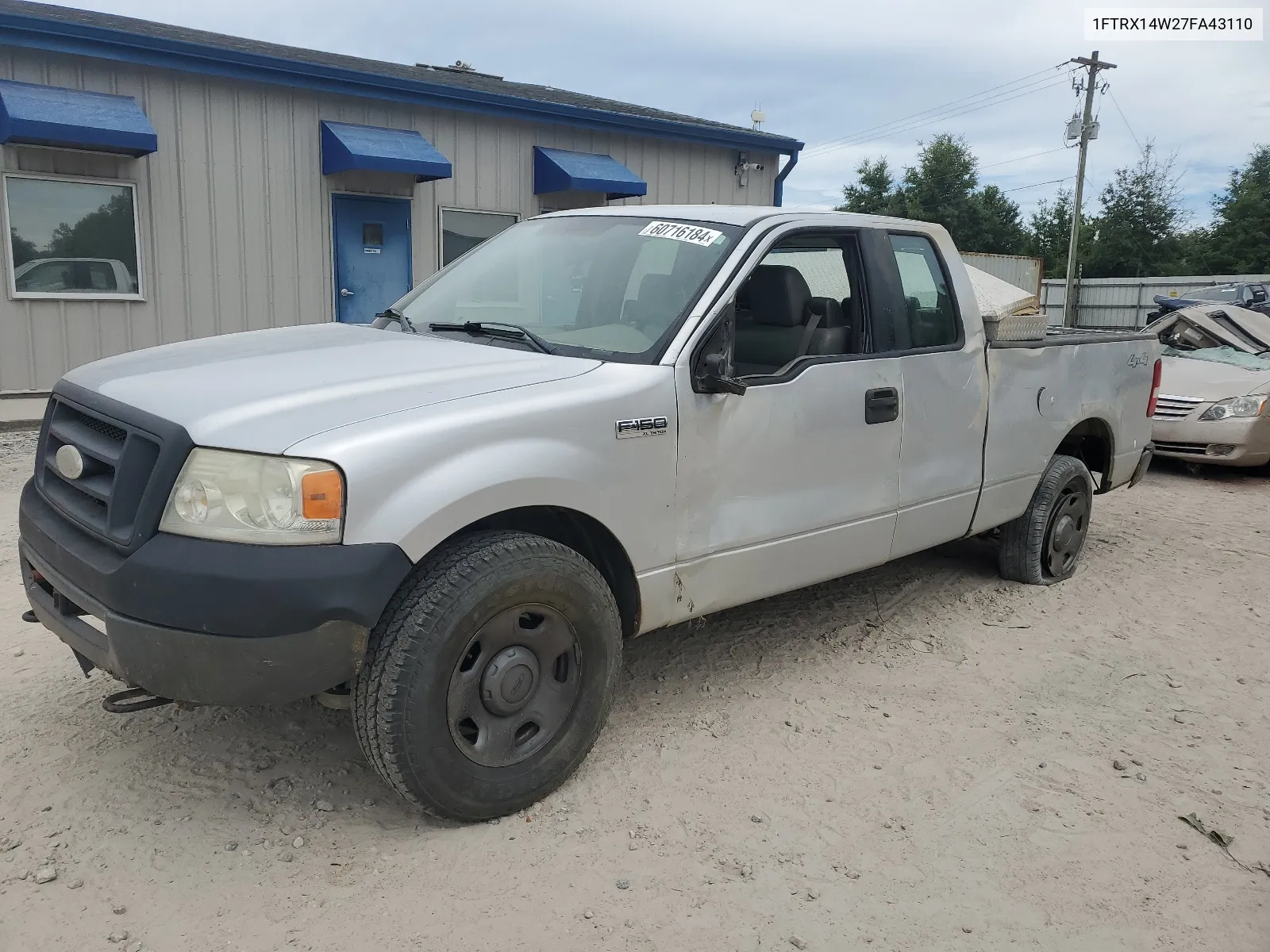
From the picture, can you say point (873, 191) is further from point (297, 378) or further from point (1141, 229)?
point (297, 378)

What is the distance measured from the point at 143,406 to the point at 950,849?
2.69 meters

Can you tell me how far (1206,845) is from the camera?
10.1ft

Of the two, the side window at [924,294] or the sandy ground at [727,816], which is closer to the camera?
the sandy ground at [727,816]

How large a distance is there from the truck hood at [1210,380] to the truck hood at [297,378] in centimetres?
790

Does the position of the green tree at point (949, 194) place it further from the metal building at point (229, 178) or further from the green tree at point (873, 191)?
the metal building at point (229, 178)

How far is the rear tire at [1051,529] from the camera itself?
5.47 metres

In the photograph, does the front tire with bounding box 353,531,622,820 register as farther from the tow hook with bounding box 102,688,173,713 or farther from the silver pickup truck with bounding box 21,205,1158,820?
the tow hook with bounding box 102,688,173,713

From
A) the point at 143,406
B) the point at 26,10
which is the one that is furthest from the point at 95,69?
the point at 143,406

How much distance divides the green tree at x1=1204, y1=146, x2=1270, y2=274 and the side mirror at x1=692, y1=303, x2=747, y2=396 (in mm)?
43554

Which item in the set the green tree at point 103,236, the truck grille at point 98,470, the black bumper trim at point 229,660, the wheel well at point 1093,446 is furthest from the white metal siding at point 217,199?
the black bumper trim at point 229,660

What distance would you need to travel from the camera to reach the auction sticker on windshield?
3.79 meters

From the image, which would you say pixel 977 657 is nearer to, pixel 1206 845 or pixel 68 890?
pixel 1206 845

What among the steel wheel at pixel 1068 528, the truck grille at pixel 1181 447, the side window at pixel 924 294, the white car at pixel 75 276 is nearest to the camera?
the side window at pixel 924 294

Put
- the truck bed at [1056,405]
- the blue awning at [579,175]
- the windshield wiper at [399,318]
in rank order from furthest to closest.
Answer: the blue awning at [579,175] → the truck bed at [1056,405] → the windshield wiper at [399,318]
